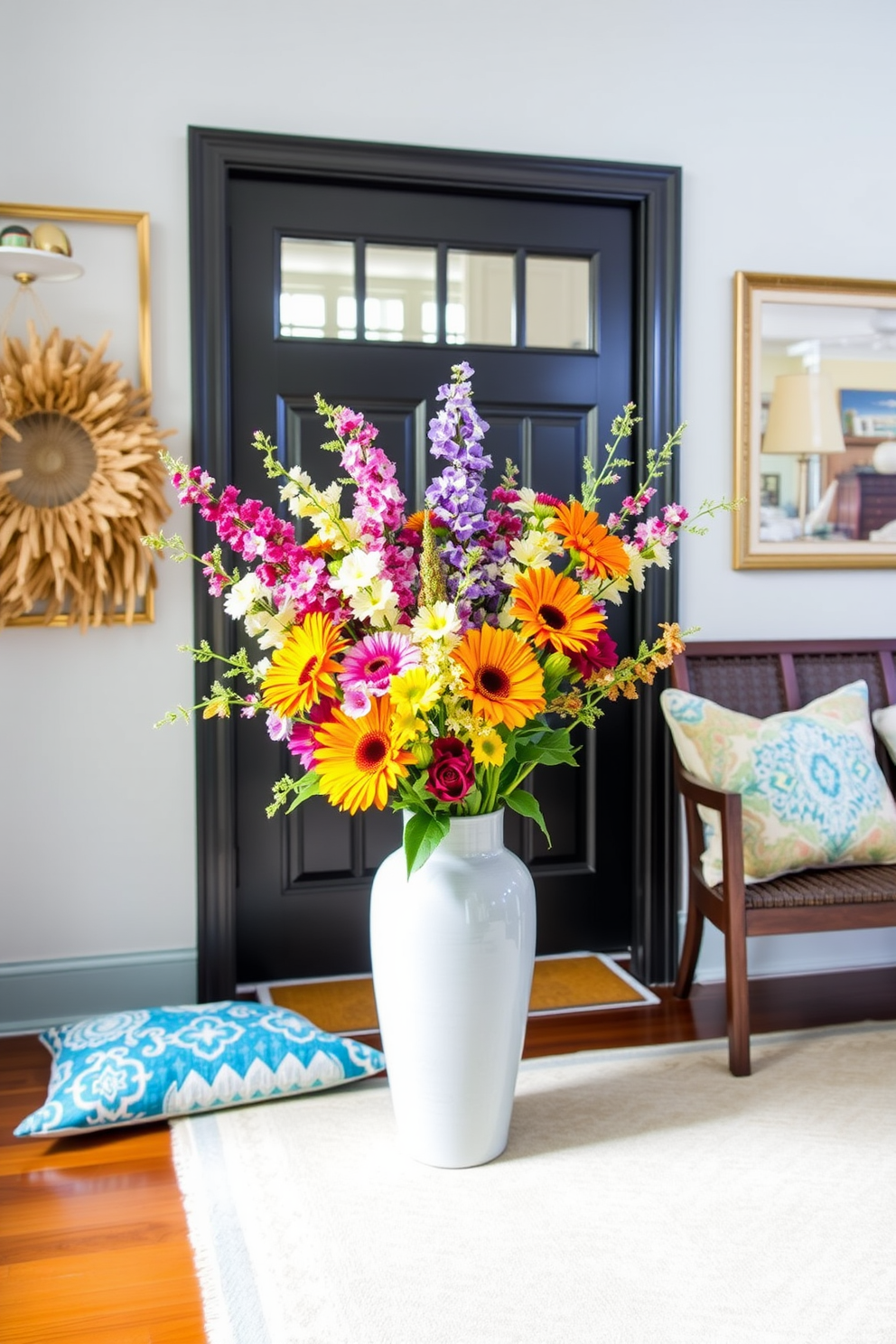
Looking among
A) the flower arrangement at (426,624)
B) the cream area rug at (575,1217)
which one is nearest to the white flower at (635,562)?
the flower arrangement at (426,624)

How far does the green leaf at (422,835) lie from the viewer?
187 cm

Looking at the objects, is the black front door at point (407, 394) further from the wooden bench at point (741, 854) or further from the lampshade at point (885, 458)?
the lampshade at point (885, 458)

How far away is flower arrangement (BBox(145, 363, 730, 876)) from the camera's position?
5.87ft

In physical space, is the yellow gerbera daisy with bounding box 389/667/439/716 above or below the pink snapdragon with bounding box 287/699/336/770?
above

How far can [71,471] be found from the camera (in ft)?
8.78

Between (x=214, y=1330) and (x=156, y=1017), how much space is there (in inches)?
35.8

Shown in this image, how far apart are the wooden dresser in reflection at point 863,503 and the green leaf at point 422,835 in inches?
70.7

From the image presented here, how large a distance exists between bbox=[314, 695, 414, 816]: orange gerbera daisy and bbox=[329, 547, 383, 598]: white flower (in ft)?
0.58

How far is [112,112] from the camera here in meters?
2.71

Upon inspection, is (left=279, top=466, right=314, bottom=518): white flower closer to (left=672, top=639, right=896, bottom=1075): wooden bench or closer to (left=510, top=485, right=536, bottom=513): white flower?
(left=510, top=485, right=536, bottom=513): white flower

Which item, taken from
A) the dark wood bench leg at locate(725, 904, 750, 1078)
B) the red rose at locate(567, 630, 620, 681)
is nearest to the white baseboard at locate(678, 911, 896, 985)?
the dark wood bench leg at locate(725, 904, 750, 1078)

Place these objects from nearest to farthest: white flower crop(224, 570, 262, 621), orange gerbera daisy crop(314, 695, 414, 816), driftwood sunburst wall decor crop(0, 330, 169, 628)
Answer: orange gerbera daisy crop(314, 695, 414, 816) < white flower crop(224, 570, 262, 621) < driftwood sunburst wall decor crop(0, 330, 169, 628)

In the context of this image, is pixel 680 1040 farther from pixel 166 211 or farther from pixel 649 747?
pixel 166 211

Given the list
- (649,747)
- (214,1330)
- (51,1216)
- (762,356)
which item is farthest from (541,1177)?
(762,356)
